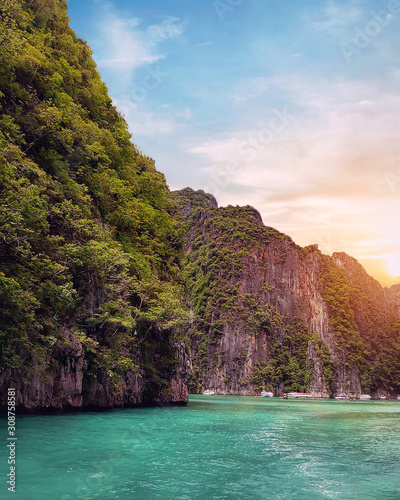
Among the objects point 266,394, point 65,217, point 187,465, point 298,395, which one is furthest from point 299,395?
point 187,465

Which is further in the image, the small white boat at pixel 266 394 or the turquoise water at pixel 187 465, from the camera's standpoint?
the small white boat at pixel 266 394

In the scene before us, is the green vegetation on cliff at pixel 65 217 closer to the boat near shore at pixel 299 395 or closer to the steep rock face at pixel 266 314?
the boat near shore at pixel 299 395

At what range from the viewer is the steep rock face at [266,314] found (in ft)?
332

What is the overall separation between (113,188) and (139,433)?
14428mm

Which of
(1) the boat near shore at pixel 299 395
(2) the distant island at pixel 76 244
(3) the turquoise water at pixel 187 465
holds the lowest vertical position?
(1) the boat near shore at pixel 299 395

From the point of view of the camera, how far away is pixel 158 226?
3225cm

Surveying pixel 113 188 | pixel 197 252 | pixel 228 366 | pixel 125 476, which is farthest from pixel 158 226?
pixel 197 252

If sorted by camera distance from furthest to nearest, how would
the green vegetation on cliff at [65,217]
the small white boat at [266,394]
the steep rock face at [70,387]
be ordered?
the small white boat at [266,394], the steep rock face at [70,387], the green vegetation on cliff at [65,217]

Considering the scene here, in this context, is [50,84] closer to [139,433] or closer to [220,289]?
[139,433]

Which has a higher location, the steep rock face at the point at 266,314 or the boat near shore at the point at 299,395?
the steep rock face at the point at 266,314

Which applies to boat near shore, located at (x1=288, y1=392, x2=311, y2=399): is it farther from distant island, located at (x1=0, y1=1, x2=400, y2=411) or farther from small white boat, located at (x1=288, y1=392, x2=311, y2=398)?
distant island, located at (x1=0, y1=1, x2=400, y2=411)

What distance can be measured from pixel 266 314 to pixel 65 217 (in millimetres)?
94188

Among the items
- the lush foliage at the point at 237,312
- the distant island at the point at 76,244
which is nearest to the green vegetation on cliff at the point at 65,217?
the distant island at the point at 76,244

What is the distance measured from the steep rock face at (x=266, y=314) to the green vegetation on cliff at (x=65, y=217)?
74151 millimetres
